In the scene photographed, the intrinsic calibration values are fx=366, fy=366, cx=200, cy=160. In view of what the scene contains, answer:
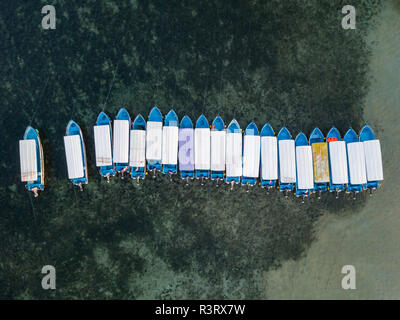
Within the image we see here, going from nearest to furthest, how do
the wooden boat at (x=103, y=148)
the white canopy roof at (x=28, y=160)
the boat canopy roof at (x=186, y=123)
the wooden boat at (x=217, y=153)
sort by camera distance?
the white canopy roof at (x=28, y=160), the wooden boat at (x=103, y=148), the wooden boat at (x=217, y=153), the boat canopy roof at (x=186, y=123)

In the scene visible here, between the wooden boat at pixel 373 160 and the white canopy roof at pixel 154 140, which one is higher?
the white canopy roof at pixel 154 140

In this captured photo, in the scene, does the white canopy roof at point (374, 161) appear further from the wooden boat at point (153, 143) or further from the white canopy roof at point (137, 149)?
the white canopy roof at point (137, 149)

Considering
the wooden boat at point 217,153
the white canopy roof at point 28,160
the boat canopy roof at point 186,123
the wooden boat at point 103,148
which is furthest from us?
the boat canopy roof at point 186,123

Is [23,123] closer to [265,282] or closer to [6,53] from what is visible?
[6,53]

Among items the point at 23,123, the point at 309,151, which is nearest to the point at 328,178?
the point at 309,151

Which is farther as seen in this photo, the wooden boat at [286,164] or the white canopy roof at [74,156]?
the wooden boat at [286,164]

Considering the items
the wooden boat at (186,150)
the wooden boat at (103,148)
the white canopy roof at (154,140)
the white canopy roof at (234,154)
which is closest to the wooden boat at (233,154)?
the white canopy roof at (234,154)

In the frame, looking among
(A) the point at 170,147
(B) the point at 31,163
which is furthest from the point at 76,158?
(A) the point at 170,147

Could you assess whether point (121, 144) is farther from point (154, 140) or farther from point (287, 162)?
point (287, 162)

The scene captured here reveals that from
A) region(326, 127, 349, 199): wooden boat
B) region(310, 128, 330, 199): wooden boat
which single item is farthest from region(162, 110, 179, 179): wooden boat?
region(326, 127, 349, 199): wooden boat
